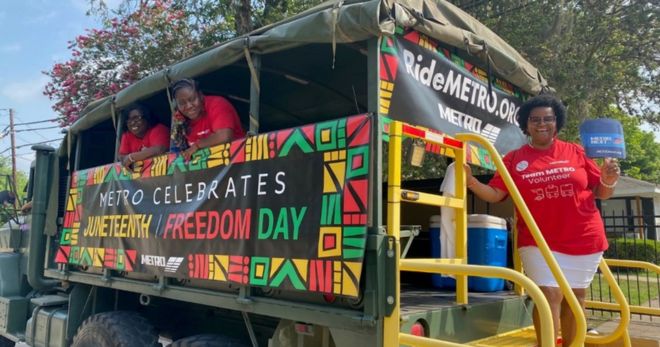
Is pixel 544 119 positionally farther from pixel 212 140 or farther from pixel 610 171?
pixel 212 140

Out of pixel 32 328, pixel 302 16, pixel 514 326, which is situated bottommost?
pixel 32 328

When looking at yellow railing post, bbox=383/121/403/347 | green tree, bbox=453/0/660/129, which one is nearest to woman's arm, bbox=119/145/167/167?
yellow railing post, bbox=383/121/403/347

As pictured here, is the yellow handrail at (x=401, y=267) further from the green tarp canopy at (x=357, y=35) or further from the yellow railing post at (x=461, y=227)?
the green tarp canopy at (x=357, y=35)

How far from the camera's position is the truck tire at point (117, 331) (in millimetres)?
4113

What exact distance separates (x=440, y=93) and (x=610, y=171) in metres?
1.15

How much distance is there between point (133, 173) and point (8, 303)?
3.04 metres

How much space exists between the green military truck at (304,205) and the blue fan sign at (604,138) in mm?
546

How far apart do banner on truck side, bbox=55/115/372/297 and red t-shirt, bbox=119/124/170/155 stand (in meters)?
0.33

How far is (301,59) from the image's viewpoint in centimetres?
436

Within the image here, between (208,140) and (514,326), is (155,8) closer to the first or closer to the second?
(208,140)

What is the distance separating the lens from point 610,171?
10.2 feet

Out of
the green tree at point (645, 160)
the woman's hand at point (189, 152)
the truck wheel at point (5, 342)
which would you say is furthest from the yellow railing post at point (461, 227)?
the green tree at point (645, 160)

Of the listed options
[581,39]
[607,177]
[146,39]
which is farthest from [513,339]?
[146,39]

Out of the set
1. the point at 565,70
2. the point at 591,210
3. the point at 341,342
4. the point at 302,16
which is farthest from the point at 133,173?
the point at 565,70
